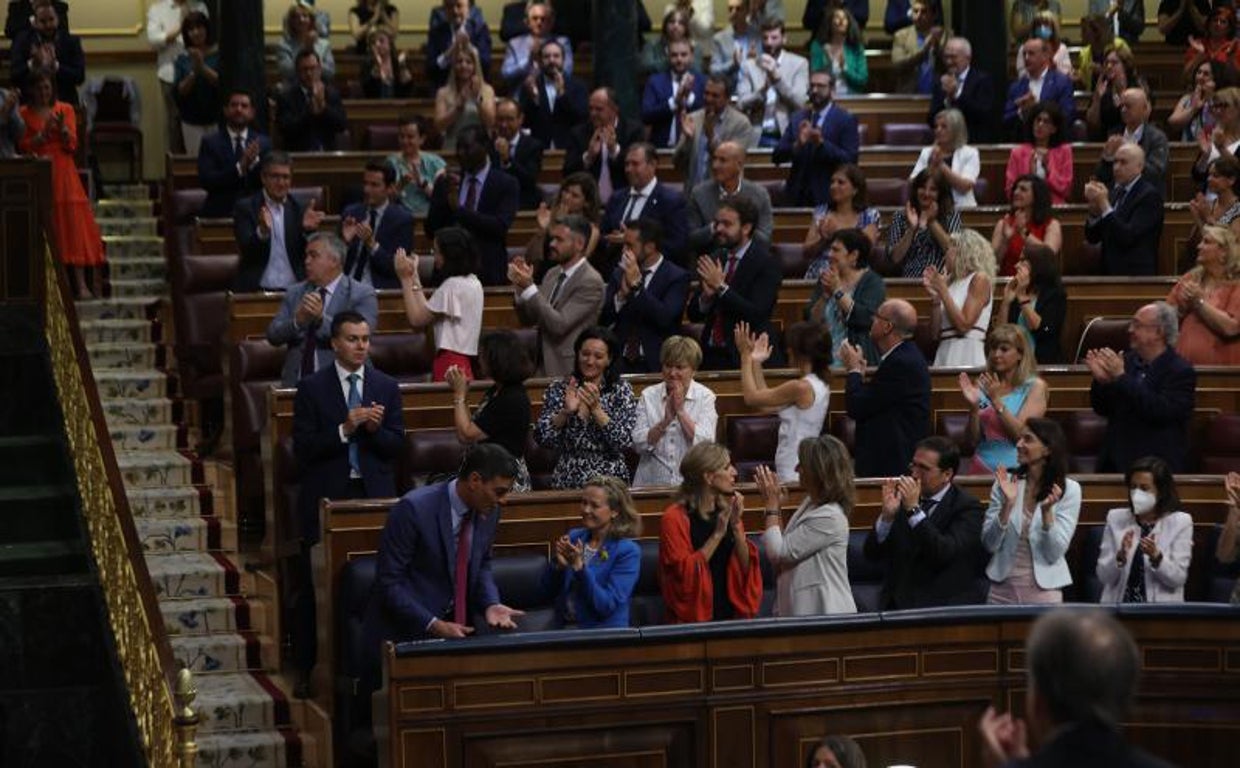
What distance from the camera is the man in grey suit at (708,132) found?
11.4 meters

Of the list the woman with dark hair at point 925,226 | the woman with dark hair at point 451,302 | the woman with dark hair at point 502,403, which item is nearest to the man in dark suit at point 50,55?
the woman with dark hair at point 451,302

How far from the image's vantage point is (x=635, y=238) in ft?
30.5

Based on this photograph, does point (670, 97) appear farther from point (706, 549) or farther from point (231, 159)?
point (706, 549)

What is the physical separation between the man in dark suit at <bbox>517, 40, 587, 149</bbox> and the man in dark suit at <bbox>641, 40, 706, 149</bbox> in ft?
1.34

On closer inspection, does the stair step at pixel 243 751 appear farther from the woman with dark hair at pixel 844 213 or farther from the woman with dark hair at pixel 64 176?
the woman with dark hair at pixel 64 176

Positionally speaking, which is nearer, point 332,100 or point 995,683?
point 995,683

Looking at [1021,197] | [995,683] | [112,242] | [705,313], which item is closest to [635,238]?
[705,313]

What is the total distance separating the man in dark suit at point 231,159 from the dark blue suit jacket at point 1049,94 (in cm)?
411

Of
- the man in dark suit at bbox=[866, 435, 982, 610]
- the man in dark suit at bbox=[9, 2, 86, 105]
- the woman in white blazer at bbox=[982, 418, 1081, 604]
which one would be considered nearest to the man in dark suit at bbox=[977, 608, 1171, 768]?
the man in dark suit at bbox=[866, 435, 982, 610]

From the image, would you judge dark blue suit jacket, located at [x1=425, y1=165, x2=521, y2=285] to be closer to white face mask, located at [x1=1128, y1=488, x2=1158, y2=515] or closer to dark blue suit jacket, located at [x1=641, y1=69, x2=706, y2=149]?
dark blue suit jacket, located at [x1=641, y1=69, x2=706, y2=149]

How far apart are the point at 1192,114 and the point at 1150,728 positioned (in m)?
6.16

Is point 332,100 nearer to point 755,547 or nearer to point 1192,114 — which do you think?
point 1192,114

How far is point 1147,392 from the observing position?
8.47 m

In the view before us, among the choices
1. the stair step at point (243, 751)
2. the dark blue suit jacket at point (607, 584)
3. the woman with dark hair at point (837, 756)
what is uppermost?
the woman with dark hair at point (837, 756)
